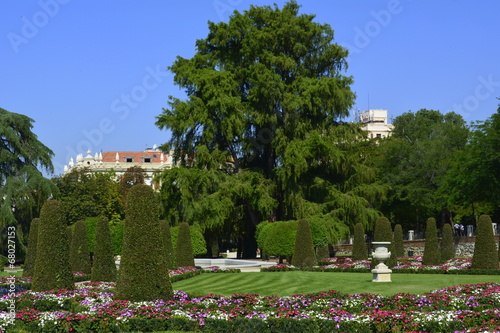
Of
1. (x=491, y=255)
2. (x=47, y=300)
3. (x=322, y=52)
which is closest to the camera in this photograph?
(x=47, y=300)

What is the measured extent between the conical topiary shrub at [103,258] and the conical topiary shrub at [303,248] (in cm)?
1084

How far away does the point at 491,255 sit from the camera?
29.6 metres

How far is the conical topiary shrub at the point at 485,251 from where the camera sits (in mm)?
29547

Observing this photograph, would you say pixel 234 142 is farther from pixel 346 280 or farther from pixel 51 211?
pixel 51 211

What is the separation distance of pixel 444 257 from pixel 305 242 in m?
8.43

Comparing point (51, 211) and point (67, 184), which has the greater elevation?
point (67, 184)

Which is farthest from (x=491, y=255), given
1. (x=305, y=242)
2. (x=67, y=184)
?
(x=67, y=184)

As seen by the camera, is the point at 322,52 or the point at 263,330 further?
the point at 322,52

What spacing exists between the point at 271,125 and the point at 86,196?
88.5 ft

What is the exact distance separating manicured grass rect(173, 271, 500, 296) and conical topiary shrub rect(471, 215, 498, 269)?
1404mm

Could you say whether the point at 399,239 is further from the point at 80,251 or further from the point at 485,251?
the point at 80,251

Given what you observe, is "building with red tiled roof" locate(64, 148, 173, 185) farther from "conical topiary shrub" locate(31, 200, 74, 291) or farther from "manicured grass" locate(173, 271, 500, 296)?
"conical topiary shrub" locate(31, 200, 74, 291)

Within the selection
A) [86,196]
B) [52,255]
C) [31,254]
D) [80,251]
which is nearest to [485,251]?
[52,255]

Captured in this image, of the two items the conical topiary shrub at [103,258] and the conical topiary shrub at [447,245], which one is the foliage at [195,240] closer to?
the conical topiary shrub at [447,245]
